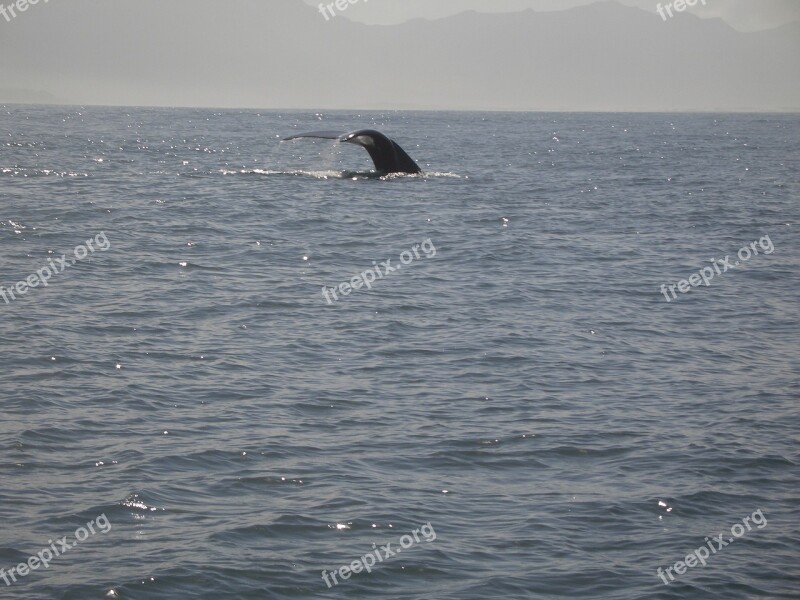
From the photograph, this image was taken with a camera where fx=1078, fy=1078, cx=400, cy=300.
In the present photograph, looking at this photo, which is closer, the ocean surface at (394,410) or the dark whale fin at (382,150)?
the ocean surface at (394,410)

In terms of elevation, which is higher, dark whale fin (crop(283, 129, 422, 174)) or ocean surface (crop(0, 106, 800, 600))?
dark whale fin (crop(283, 129, 422, 174))

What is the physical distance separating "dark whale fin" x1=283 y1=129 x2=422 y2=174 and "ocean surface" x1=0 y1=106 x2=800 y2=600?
130 inches

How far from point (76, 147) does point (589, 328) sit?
47815 mm

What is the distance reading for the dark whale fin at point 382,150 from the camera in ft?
99.3

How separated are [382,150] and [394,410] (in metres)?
24.6

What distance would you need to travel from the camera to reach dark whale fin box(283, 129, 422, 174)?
1192 inches

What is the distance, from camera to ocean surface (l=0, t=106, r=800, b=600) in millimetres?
8898

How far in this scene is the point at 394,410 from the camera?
501 inches

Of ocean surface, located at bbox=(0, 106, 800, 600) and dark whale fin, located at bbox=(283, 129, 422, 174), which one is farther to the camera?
dark whale fin, located at bbox=(283, 129, 422, 174)

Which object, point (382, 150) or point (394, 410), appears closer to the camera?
point (394, 410)

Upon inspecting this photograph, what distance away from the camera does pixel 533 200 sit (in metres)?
35.5

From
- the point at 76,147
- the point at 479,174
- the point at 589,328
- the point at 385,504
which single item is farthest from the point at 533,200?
the point at 76,147

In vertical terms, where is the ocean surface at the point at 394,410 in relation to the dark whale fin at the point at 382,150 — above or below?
below

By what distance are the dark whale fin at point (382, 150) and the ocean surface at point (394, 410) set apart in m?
3.31
